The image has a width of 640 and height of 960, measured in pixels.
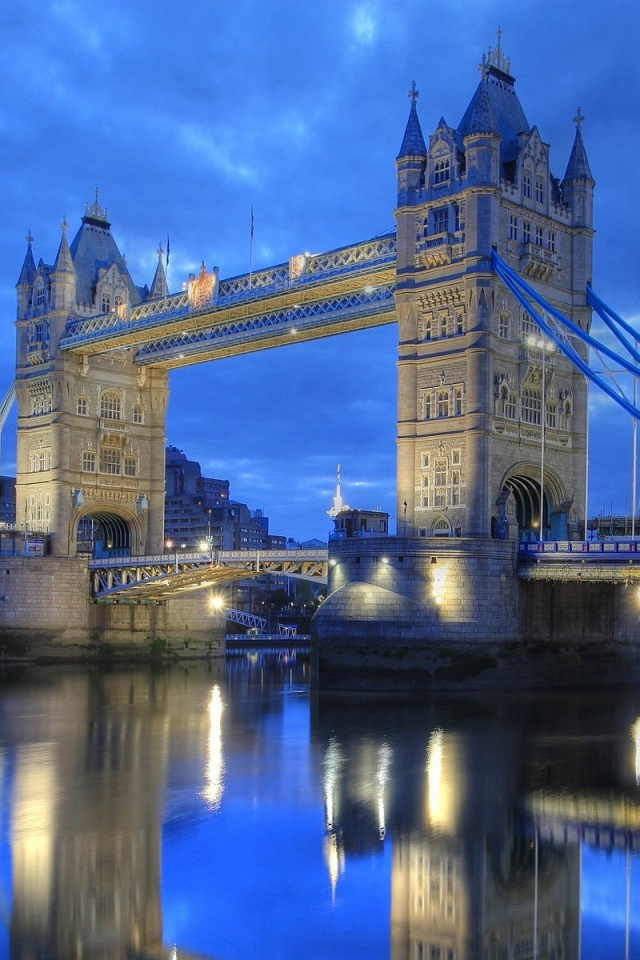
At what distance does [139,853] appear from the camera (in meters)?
18.8

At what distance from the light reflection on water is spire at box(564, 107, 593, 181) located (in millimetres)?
23224

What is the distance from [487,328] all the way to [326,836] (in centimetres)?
2699

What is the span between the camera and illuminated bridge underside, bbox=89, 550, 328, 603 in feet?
168

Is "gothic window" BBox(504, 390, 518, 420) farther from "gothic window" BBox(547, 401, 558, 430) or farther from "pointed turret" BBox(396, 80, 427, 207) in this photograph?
"pointed turret" BBox(396, 80, 427, 207)

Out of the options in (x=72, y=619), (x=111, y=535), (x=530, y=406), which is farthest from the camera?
(x=111, y=535)

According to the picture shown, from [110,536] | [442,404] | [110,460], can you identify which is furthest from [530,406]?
[110,536]

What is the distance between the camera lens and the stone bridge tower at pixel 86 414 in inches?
2493

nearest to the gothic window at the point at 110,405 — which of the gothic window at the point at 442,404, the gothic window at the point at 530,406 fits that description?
the gothic window at the point at 442,404

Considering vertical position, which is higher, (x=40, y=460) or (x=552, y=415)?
(x=552, y=415)

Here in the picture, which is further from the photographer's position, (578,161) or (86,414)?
(86,414)

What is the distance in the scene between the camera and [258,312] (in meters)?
54.3

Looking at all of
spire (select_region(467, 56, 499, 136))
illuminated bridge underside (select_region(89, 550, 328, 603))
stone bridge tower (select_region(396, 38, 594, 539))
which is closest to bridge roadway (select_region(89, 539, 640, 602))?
illuminated bridge underside (select_region(89, 550, 328, 603))

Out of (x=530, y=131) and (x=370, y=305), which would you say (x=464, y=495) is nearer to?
(x=370, y=305)

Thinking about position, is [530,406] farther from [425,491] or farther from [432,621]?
[432,621]
